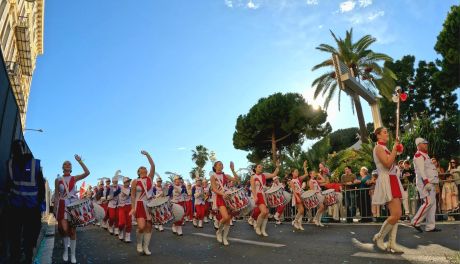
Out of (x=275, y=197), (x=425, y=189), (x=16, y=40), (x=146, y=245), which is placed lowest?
(x=146, y=245)

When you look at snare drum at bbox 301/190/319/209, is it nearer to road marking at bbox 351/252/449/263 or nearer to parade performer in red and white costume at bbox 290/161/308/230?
parade performer in red and white costume at bbox 290/161/308/230

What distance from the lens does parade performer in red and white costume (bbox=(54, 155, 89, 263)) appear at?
9.28m

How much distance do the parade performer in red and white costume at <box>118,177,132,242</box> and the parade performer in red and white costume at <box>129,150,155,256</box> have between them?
3358mm

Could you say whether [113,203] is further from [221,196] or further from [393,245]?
[393,245]

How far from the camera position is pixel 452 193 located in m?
12.7

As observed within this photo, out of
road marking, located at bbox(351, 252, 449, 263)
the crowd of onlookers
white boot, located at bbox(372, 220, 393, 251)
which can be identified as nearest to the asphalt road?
road marking, located at bbox(351, 252, 449, 263)

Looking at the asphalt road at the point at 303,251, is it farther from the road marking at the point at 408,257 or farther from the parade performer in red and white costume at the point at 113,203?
the parade performer in red and white costume at the point at 113,203

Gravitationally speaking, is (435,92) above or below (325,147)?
above

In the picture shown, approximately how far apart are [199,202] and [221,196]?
336 inches

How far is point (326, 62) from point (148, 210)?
3037cm

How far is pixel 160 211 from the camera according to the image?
10188 mm

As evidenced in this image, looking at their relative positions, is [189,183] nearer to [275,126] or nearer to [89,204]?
[89,204]

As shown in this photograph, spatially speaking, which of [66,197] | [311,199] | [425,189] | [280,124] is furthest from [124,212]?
[280,124]

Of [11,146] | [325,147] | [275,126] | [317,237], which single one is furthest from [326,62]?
[11,146]
